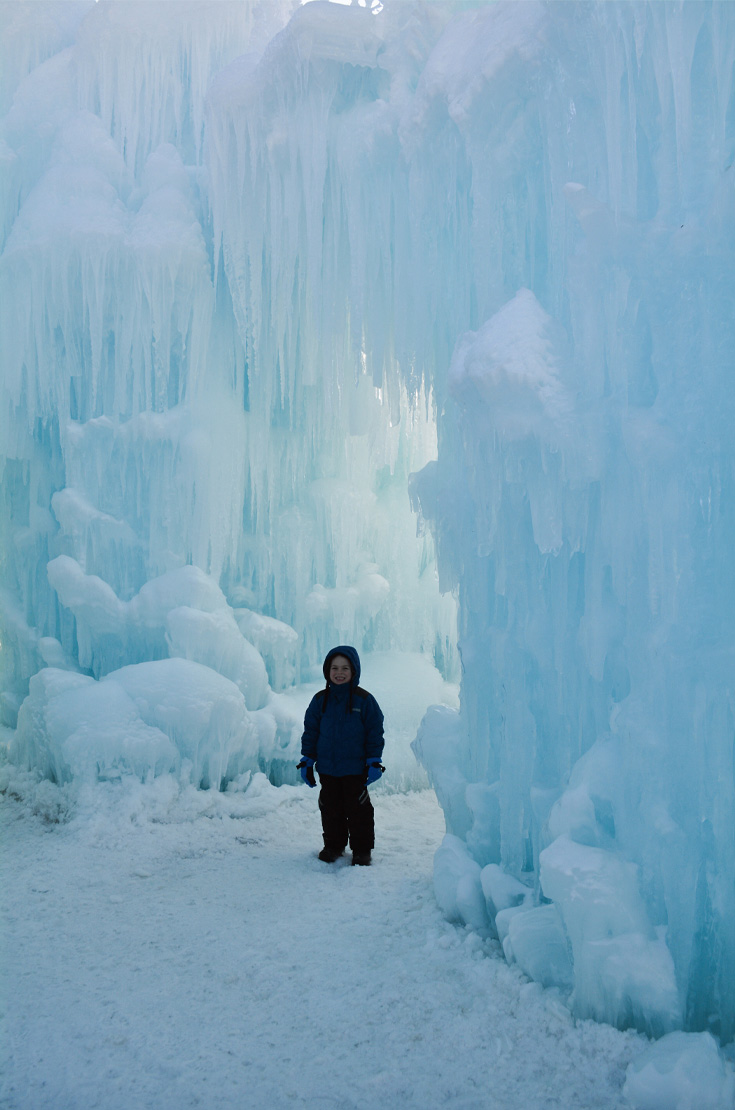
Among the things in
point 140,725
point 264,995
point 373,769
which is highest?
point 373,769

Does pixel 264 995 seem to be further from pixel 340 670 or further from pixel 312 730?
pixel 340 670

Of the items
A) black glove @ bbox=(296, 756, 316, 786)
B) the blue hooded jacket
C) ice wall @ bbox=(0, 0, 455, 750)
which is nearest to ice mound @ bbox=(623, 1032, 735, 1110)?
the blue hooded jacket

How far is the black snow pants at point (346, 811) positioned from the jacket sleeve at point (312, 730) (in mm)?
187

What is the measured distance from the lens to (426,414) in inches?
249

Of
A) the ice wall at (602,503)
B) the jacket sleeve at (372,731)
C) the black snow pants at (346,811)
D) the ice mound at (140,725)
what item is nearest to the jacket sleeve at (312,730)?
the black snow pants at (346,811)

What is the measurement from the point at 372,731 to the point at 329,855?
0.91m

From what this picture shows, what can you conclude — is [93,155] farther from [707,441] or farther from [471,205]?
[707,441]

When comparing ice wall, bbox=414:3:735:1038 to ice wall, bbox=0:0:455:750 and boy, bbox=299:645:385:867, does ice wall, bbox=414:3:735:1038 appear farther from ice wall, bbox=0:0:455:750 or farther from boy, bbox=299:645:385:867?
ice wall, bbox=0:0:455:750

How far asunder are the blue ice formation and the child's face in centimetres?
69

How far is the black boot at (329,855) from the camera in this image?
4996 millimetres

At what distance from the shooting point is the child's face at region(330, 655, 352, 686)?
482 cm

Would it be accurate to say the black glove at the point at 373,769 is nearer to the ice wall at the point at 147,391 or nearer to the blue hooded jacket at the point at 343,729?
the blue hooded jacket at the point at 343,729

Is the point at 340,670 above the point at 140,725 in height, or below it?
above

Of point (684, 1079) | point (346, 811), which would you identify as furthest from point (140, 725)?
point (684, 1079)
